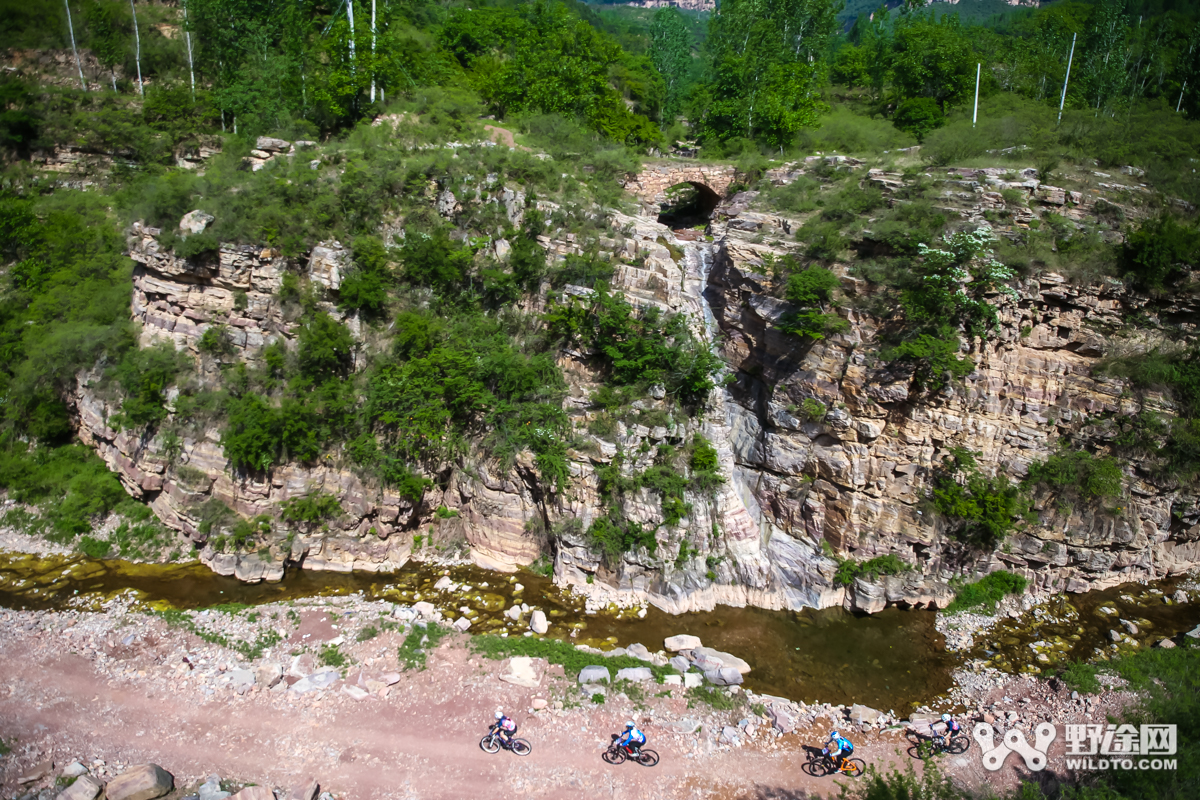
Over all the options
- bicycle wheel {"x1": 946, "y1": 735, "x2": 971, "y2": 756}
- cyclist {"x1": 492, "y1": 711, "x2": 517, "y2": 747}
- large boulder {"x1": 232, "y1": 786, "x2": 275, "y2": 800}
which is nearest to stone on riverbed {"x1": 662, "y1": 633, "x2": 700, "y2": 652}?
cyclist {"x1": 492, "y1": 711, "x2": 517, "y2": 747}

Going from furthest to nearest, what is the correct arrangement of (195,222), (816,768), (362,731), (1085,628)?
(195,222) < (1085,628) < (362,731) < (816,768)

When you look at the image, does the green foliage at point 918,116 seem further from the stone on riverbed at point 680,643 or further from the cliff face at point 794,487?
the stone on riverbed at point 680,643

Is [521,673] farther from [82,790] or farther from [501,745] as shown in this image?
[82,790]

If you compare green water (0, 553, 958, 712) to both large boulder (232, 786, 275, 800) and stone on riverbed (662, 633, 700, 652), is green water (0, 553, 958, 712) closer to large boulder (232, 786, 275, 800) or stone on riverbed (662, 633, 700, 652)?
stone on riverbed (662, 633, 700, 652)

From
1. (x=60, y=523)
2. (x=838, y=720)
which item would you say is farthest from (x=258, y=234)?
(x=838, y=720)

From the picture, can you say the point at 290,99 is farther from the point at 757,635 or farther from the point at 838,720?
the point at 838,720

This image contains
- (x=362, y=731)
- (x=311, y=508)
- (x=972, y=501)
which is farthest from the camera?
(x=311, y=508)

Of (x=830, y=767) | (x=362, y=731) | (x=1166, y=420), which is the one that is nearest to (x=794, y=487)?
(x=830, y=767)
